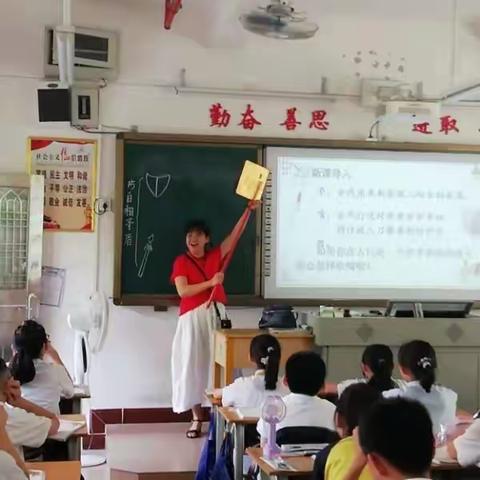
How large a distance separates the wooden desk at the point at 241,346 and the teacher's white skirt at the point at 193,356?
367 millimetres

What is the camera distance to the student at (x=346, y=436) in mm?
2081

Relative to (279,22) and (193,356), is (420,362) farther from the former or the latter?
(279,22)

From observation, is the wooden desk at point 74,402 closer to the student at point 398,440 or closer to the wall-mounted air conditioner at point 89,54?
the student at point 398,440

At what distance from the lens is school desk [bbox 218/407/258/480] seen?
10.2ft

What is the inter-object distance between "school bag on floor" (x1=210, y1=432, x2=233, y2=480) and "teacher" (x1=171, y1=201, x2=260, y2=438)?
1.70 metres

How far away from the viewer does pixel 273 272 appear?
5.57 m

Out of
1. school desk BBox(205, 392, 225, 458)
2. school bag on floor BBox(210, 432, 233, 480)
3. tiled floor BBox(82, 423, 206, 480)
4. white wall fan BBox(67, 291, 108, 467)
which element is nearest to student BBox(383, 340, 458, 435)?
school bag on floor BBox(210, 432, 233, 480)

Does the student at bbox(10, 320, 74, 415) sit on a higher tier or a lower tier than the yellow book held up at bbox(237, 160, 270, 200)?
lower

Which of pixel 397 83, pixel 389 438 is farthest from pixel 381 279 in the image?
pixel 389 438

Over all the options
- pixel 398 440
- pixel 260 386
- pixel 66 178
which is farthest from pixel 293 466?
pixel 66 178

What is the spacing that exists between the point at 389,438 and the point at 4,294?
3.95m

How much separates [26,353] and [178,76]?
2.76 m

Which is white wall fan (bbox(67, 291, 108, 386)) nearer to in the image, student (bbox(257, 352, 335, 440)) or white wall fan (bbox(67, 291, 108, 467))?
white wall fan (bbox(67, 291, 108, 467))

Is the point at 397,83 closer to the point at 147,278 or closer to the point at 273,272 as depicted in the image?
the point at 273,272
